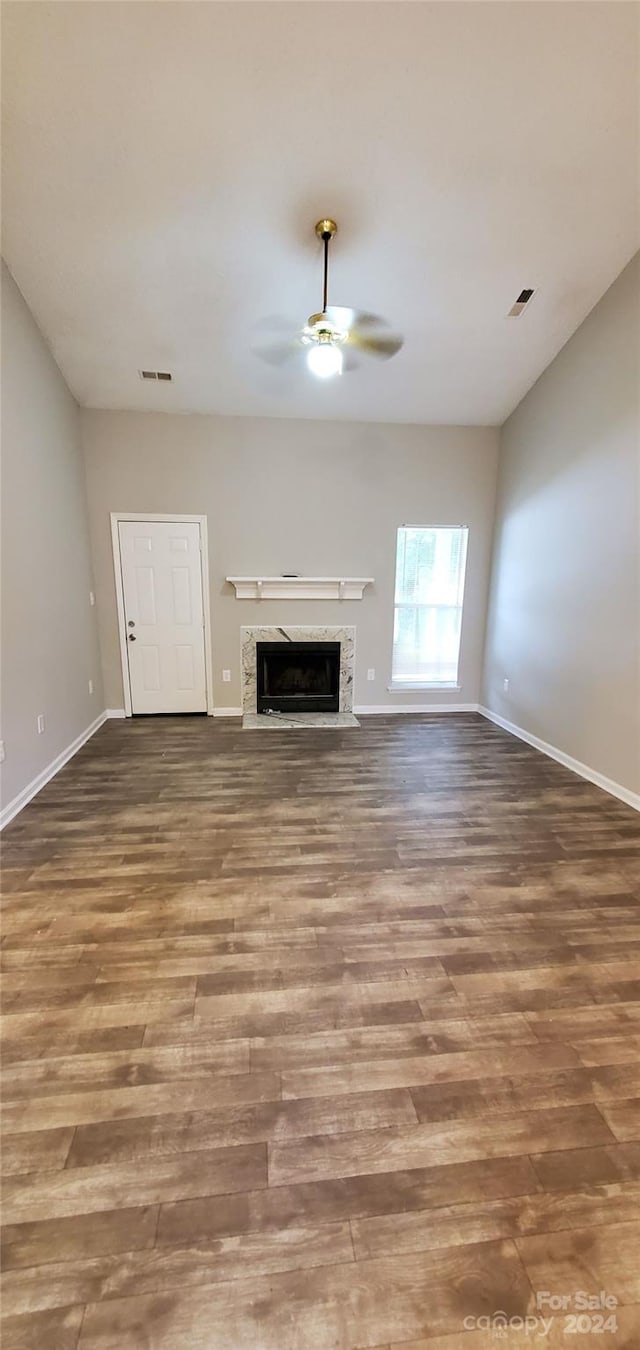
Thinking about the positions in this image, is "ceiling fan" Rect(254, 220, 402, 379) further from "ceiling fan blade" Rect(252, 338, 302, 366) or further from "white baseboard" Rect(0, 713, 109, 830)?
"white baseboard" Rect(0, 713, 109, 830)

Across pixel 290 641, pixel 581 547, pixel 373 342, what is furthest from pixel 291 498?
pixel 581 547

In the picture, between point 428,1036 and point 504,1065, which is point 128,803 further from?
point 504,1065

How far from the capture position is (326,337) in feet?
8.48

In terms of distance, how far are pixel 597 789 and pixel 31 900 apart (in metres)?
3.45

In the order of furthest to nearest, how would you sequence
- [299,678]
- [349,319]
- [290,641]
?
[299,678]
[290,641]
[349,319]

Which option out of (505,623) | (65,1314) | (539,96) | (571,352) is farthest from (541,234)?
(65,1314)

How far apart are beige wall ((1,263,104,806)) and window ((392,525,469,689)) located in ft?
10.1

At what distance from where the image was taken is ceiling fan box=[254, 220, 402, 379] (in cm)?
256

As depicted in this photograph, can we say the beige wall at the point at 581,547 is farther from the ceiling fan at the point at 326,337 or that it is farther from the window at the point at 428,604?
the ceiling fan at the point at 326,337

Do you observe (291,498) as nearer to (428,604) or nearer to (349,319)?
(428,604)

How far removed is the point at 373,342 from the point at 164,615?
10.0 feet

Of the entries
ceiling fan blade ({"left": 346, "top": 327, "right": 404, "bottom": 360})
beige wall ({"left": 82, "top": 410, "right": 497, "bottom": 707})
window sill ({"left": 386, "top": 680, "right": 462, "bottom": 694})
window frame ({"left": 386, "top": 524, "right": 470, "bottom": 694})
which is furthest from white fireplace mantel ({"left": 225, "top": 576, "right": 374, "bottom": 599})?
ceiling fan blade ({"left": 346, "top": 327, "right": 404, "bottom": 360})

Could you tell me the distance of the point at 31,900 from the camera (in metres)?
2.23

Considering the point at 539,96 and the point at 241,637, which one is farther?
the point at 241,637
